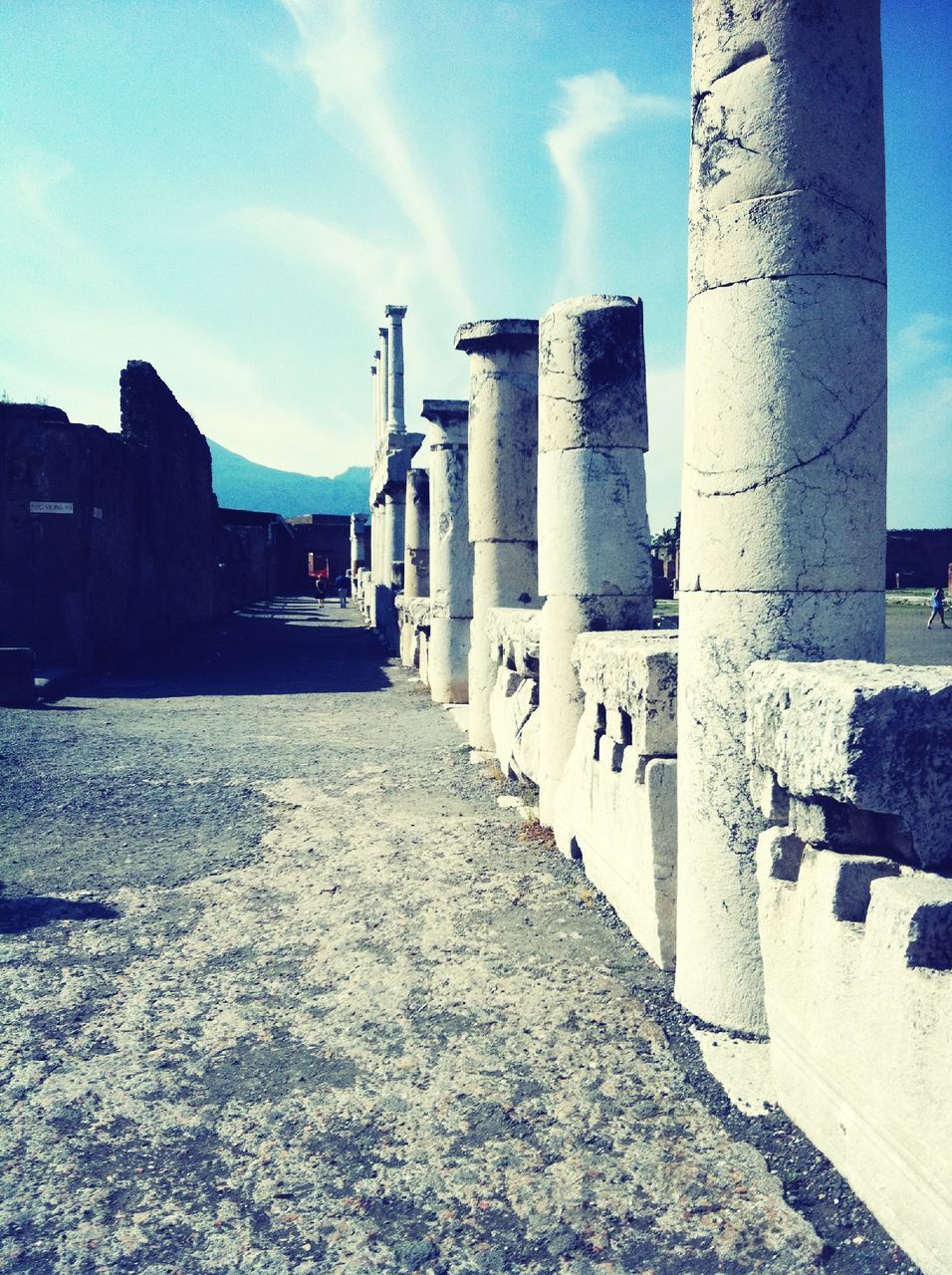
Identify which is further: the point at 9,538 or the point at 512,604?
the point at 9,538

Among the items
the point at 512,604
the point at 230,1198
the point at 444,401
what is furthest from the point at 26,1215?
the point at 444,401

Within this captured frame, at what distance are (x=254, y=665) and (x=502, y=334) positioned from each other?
860cm

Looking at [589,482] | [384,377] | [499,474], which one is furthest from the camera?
[384,377]

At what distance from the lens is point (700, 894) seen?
3355 millimetres

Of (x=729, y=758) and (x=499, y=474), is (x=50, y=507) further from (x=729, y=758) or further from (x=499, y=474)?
(x=729, y=758)

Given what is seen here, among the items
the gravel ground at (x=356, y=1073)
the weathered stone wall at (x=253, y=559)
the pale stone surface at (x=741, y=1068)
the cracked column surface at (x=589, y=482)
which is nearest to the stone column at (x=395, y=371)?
the weathered stone wall at (x=253, y=559)

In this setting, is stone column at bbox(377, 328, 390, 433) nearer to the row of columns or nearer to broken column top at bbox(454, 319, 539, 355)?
broken column top at bbox(454, 319, 539, 355)

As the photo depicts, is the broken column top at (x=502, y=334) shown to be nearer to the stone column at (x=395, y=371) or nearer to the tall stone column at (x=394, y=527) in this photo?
the tall stone column at (x=394, y=527)

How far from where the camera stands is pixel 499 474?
775cm

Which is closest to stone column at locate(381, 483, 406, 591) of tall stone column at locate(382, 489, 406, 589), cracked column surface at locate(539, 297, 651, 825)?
tall stone column at locate(382, 489, 406, 589)

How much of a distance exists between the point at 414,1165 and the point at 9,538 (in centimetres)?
1222

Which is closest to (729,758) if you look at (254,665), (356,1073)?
(356,1073)

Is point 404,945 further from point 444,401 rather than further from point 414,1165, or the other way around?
point 444,401

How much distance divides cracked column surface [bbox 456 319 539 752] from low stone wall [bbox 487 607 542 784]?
0.25 m
